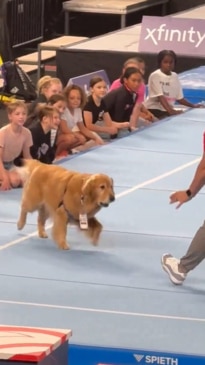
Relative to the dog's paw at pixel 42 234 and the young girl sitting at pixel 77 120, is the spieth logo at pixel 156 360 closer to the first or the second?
the dog's paw at pixel 42 234

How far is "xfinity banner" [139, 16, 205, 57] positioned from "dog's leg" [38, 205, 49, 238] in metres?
5.36

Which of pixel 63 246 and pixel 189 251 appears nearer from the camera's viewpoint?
pixel 189 251

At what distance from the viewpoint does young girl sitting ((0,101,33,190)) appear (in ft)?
23.4

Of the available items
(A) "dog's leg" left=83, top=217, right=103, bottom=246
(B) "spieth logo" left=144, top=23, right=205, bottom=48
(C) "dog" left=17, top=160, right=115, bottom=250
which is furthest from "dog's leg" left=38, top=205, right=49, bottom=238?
(B) "spieth logo" left=144, top=23, right=205, bottom=48

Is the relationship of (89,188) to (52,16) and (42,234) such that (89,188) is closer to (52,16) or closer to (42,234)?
(42,234)

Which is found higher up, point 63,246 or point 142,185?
point 63,246

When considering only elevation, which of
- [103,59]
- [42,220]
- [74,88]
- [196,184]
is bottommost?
[103,59]

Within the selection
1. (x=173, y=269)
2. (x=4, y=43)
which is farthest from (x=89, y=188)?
(x=4, y=43)

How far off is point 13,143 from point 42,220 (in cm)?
116

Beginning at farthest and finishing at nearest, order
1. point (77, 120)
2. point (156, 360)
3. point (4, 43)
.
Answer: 1. point (4, 43)
2. point (77, 120)
3. point (156, 360)

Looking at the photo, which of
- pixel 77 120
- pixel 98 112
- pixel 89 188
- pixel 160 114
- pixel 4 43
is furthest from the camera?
pixel 4 43

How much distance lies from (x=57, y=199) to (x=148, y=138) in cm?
324

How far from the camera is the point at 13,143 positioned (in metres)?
7.23

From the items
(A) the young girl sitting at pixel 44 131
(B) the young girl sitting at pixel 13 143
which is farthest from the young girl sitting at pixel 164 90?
(B) the young girl sitting at pixel 13 143
